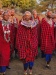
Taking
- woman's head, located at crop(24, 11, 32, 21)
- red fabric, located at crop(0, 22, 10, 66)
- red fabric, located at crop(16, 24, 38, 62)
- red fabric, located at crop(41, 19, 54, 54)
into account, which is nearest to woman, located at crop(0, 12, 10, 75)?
red fabric, located at crop(0, 22, 10, 66)

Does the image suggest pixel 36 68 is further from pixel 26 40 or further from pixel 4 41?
pixel 4 41

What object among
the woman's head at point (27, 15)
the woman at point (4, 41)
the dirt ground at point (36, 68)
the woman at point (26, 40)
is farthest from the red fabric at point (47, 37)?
the woman at point (4, 41)

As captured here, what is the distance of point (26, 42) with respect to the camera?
7.89 meters

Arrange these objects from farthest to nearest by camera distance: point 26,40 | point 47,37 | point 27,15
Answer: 1. point 47,37
2. point 26,40
3. point 27,15

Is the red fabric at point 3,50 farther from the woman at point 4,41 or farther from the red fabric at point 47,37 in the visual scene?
the red fabric at point 47,37

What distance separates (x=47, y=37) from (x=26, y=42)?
1309mm

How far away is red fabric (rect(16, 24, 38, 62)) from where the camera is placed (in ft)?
25.7

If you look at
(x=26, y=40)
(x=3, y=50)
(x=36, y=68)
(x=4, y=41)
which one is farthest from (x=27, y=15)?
(x=36, y=68)

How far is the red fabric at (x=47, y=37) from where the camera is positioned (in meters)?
8.98

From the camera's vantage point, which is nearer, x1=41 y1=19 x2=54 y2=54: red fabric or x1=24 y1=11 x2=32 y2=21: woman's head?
x1=24 y1=11 x2=32 y2=21: woman's head

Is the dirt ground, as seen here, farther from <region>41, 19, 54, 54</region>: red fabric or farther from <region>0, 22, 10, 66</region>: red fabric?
<region>0, 22, 10, 66</region>: red fabric

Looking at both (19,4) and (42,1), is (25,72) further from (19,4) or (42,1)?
(42,1)

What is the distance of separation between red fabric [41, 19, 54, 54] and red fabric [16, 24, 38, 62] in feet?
3.73

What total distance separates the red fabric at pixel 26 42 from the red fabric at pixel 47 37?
1.14m
